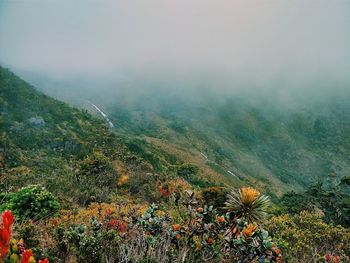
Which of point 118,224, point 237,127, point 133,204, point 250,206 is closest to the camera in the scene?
point 118,224

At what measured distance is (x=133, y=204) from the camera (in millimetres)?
24641

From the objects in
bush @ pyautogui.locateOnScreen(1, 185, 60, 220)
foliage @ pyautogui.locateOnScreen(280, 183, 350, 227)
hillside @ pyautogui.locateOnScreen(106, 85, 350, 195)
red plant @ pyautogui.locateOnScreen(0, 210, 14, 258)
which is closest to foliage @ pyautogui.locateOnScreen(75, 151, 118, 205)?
bush @ pyautogui.locateOnScreen(1, 185, 60, 220)

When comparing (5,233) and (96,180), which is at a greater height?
(5,233)

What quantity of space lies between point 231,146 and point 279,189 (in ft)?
116

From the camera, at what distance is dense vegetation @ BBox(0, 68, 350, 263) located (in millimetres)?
6484

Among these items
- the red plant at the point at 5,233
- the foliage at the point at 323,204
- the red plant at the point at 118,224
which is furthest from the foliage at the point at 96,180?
the red plant at the point at 5,233

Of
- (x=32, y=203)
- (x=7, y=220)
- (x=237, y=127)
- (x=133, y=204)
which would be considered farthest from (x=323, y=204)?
(x=237, y=127)

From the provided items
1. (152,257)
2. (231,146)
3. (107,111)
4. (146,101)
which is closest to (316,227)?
(152,257)

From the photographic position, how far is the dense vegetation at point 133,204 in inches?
255

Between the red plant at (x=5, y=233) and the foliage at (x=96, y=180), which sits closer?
the red plant at (x=5, y=233)

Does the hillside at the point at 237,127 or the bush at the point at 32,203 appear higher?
the bush at the point at 32,203

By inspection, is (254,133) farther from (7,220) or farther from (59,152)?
(7,220)

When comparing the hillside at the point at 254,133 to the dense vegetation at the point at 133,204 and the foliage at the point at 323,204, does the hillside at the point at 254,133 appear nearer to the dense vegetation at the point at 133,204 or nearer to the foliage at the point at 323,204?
the dense vegetation at the point at 133,204

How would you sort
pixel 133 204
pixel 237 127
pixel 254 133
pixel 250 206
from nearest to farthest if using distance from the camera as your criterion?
pixel 250 206 → pixel 133 204 → pixel 254 133 → pixel 237 127
